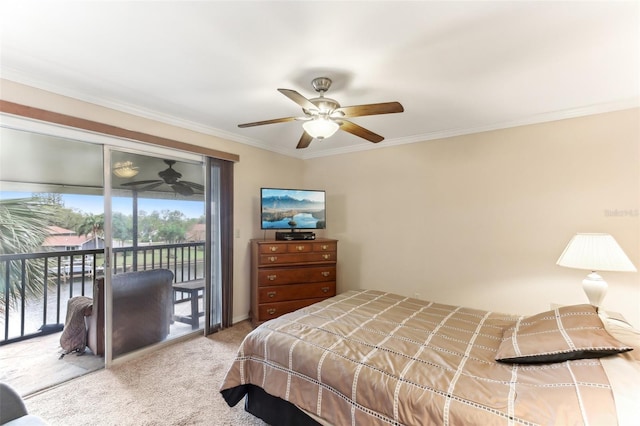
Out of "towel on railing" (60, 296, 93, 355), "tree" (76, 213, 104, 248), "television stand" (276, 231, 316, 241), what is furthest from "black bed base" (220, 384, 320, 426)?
"tree" (76, 213, 104, 248)

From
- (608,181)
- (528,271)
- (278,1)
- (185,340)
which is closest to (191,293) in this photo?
(185,340)

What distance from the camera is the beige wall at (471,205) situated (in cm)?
254

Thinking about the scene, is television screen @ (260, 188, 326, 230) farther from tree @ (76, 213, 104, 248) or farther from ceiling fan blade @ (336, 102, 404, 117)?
tree @ (76, 213, 104, 248)

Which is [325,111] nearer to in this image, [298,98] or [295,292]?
[298,98]

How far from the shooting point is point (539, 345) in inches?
55.8

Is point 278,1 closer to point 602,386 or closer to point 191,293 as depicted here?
point 602,386

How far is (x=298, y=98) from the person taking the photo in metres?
1.87

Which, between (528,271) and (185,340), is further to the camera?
(185,340)

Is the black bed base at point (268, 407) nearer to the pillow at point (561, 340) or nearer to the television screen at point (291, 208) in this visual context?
the pillow at point (561, 340)

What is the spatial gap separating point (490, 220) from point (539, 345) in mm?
1993

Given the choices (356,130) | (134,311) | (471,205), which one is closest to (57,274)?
(134,311)

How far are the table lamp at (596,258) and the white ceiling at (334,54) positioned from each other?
125 centimetres

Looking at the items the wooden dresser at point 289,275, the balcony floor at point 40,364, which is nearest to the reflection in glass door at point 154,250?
the balcony floor at point 40,364

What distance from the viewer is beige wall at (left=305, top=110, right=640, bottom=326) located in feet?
8.38
